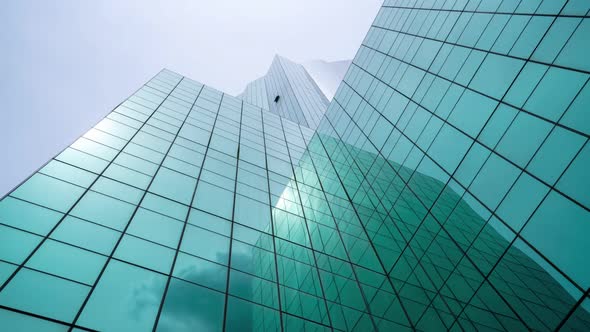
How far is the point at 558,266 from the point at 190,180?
561 inches

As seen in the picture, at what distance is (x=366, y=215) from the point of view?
22109 mm

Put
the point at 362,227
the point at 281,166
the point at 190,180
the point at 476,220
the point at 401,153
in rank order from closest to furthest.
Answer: the point at 476,220 < the point at 190,180 < the point at 362,227 < the point at 401,153 < the point at 281,166

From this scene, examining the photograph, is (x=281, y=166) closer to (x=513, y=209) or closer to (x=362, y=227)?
(x=362, y=227)

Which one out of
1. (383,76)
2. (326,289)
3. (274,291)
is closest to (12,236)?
(274,291)

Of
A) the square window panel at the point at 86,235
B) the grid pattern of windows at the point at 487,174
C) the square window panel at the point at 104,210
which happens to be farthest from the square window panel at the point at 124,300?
the grid pattern of windows at the point at 487,174

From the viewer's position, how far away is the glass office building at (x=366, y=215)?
1063 cm

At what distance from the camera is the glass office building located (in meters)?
10.6

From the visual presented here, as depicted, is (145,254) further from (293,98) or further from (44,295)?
(293,98)

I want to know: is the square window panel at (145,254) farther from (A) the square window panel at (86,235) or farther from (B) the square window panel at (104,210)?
(B) the square window panel at (104,210)

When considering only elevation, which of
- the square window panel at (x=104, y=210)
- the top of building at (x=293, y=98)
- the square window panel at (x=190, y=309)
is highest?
the square window panel at (x=104, y=210)

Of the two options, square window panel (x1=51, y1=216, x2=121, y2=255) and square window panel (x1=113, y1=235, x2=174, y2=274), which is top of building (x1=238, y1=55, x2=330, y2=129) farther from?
square window panel (x1=51, y1=216, x2=121, y2=255)

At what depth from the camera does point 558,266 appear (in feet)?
36.6

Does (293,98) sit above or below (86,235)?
below

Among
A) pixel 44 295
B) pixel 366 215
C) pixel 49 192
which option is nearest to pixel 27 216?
pixel 49 192
